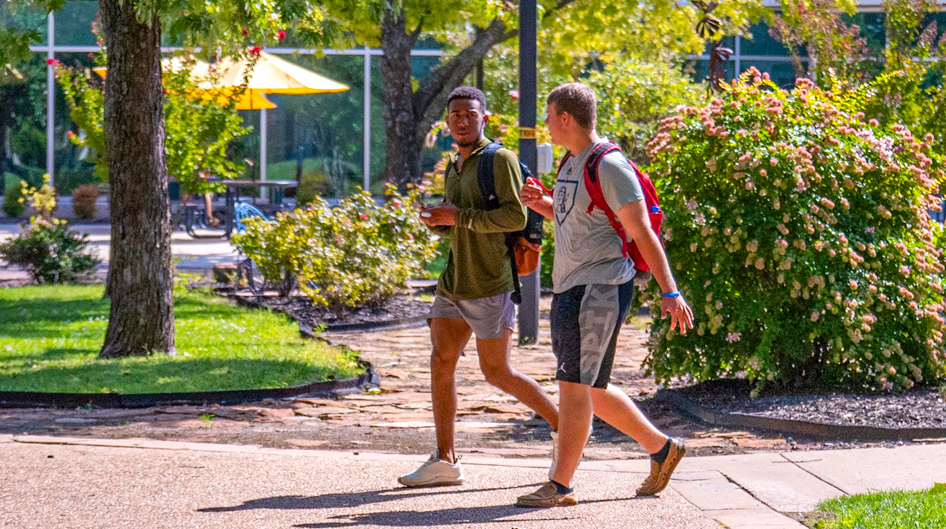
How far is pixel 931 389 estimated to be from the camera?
802 cm

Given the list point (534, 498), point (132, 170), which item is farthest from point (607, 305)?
Answer: point (132, 170)

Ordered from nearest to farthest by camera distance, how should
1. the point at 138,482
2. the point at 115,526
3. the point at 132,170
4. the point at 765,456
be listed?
1. the point at 115,526
2. the point at 138,482
3. the point at 765,456
4. the point at 132,170

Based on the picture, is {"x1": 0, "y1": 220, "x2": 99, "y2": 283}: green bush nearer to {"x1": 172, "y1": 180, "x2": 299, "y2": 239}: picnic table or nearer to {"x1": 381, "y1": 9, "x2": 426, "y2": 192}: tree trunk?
{"x1": 381, "y1": 9, "x2": 426, "y2": 192}: tree trunk

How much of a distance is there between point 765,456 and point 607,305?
1693 millimetres

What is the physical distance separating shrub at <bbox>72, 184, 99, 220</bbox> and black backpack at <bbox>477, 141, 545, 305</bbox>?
25300 millimetres

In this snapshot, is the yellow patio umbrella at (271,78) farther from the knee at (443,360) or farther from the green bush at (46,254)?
the knee at (443,360)

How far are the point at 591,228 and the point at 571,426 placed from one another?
0.83 meters

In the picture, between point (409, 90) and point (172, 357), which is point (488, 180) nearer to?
point (172, 357)

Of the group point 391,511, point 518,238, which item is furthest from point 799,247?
point 391,511

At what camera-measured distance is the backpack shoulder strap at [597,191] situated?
523 cm

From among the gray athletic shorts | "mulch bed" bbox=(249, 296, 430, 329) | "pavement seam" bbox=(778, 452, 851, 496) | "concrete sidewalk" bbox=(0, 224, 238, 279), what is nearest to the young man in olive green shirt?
the gray athletic shorts

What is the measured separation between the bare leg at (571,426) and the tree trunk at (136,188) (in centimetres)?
521

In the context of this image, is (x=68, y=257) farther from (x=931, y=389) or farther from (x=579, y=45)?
(x=931, y=389)

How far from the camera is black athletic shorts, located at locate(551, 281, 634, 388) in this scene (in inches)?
206
